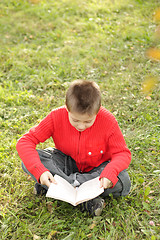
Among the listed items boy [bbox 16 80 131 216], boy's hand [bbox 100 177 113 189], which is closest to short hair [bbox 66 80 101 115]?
boy [bbox 16 80 131 216]

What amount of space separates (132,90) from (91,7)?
3254 millimetres

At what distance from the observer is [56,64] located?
14.2 feet

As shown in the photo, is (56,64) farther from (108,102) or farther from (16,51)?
(108,102)

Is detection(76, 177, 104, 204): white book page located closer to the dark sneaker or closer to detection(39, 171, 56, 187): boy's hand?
detection(39, 171, 56, 187): boy's hand

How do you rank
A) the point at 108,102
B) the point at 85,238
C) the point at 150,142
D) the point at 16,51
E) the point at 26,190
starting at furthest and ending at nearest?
the point at 16,51, the point at 108,102, the point at 150,142, the point at 26,190, the point at 85,238

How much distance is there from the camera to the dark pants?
2.10 m

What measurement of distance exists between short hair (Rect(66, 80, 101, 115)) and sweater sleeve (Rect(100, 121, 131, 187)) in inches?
15.1

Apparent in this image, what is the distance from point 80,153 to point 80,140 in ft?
0.42

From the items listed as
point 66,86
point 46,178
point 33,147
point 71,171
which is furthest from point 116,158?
point 66,86

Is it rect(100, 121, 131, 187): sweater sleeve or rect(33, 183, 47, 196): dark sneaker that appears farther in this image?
rect(33, 183, 47, 196): dark sneaker

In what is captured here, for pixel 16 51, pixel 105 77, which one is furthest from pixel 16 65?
pixel 105 77

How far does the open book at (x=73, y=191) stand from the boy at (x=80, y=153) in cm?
6

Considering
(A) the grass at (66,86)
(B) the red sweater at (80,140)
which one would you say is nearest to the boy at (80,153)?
(B) the red sweater at (80,140)

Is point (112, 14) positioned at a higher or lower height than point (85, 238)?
higher
